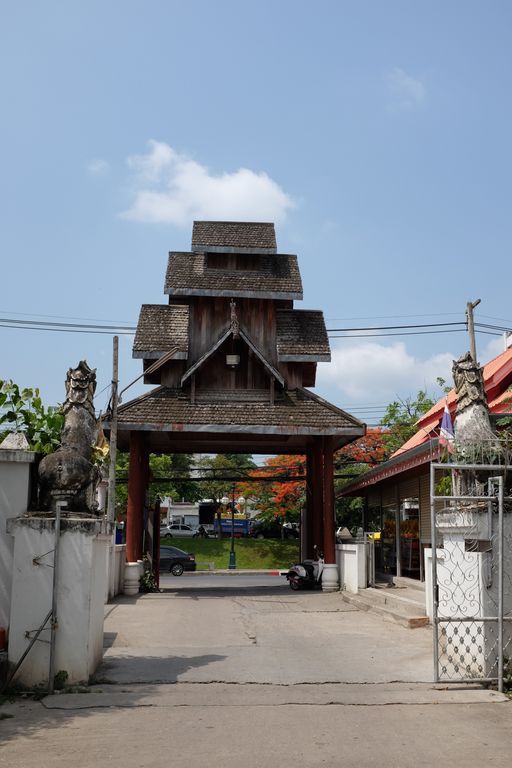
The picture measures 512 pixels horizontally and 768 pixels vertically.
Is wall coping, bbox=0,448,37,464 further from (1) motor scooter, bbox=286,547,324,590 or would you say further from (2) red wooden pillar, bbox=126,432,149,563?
(1) motor scooter, bbox=286,547,324,590

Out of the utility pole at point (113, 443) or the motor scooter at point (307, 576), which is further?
the motor scooter at point (307, 576)

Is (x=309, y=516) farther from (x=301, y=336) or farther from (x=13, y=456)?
(x=13, y=456)

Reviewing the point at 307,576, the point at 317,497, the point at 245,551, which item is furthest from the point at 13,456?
the point at 245,551

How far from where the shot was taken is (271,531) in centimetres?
5050

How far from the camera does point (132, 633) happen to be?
12.0 metres

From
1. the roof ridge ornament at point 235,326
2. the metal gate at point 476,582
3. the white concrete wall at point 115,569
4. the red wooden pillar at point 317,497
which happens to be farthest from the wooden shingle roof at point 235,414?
the metal gate at point 476,582

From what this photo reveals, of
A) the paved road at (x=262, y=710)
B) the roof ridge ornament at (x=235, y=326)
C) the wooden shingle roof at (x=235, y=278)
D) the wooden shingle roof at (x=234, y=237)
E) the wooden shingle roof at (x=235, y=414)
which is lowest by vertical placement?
the paved road at (x=262, y=710)

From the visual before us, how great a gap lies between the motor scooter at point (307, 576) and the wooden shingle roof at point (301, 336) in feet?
17.7

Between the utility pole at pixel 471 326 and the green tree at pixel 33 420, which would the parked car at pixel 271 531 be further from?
the green tree at pixel 33 420

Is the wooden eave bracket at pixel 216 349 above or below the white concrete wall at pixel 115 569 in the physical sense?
above

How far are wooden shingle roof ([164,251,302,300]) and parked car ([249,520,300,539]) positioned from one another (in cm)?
2771

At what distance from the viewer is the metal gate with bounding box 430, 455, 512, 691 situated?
7.96 meters

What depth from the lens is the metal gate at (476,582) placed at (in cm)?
796

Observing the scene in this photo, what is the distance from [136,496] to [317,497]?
18.2 feet
